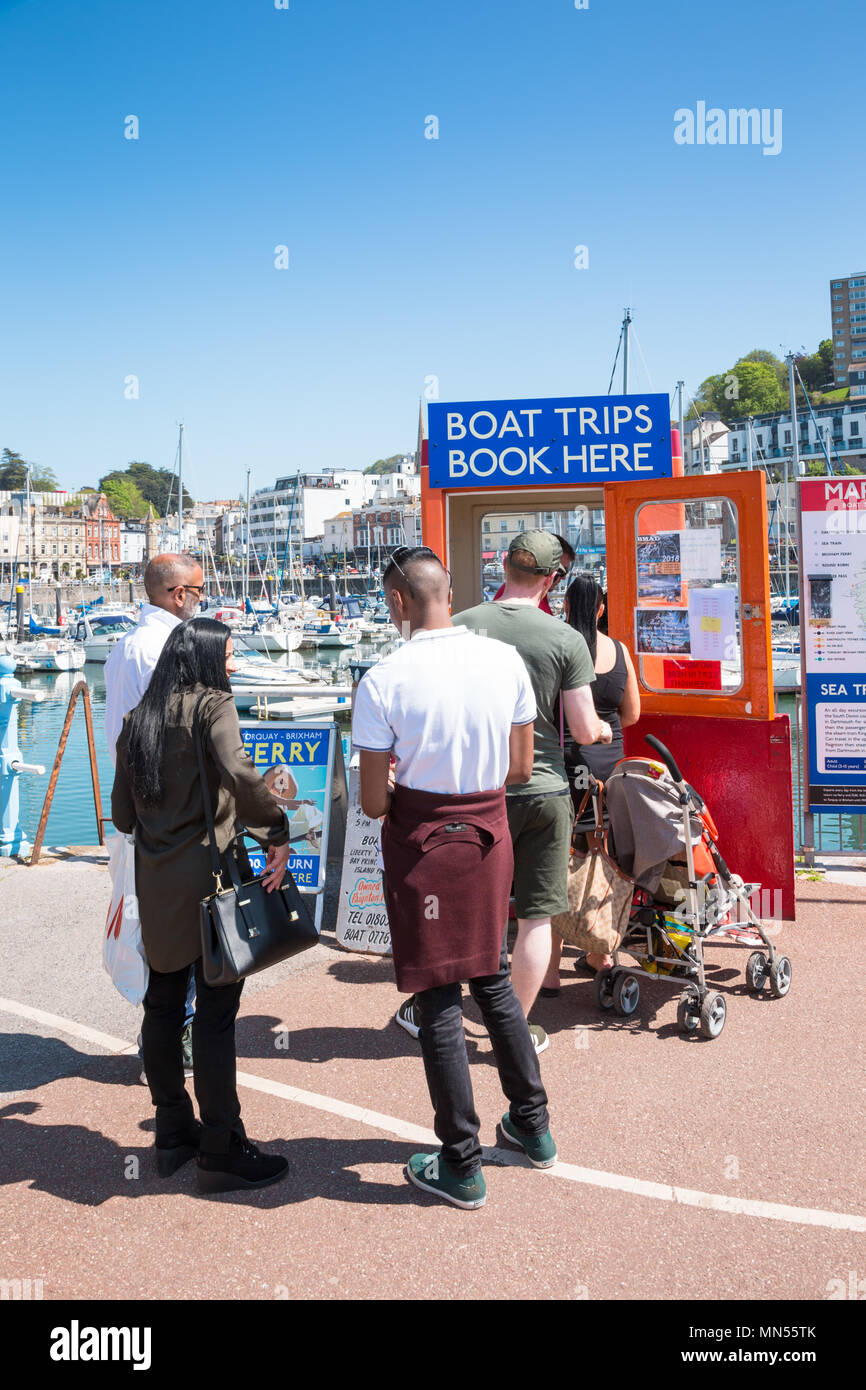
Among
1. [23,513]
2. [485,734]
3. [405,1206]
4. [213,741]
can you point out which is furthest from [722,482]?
[23,513]

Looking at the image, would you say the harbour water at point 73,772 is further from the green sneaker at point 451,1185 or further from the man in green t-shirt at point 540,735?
the green sneaker at point 451,1185

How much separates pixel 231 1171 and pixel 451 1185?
704 millimetres

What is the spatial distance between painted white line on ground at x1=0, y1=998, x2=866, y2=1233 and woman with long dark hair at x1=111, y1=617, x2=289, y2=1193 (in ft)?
1.65

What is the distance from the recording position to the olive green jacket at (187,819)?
340 cm

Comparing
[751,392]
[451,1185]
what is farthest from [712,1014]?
[751,392]

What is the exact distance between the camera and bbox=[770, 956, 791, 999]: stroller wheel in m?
4.98

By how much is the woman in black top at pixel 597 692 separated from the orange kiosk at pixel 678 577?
1.08 metres

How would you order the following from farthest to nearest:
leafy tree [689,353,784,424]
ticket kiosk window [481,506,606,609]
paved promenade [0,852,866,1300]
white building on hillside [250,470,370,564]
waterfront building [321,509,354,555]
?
white building on hillside [250,470,370,564] → waterfront building [321,509,354,555] → leafy tree [689,353,784,424] → ticket kiosk window [481,506,606,609] → paved promenade [0,852,866,1300]

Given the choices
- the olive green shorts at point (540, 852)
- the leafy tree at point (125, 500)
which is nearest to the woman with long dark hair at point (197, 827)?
the olive green shorts at point (540, 852)

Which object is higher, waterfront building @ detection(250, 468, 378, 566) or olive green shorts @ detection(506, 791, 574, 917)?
waterfront building @ detection(250, 468, 378, 566)

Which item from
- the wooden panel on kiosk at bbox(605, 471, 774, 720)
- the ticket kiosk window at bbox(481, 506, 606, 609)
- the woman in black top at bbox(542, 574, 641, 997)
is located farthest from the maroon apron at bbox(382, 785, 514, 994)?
the ticket kiosk window at bbox(481, 506, 606, 609)

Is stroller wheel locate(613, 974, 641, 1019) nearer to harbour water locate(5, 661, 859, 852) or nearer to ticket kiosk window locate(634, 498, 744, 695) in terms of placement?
ticket kiosk window locate(634, 498, 744, 695)

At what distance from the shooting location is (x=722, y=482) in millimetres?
5840
